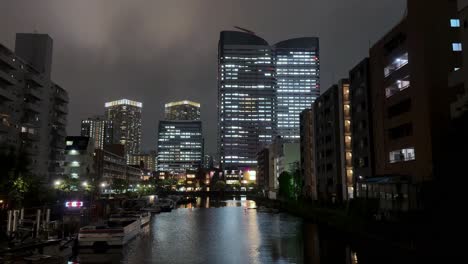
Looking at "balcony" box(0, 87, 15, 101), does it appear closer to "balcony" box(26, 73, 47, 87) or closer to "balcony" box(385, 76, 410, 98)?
"balcony" box(26, 73, 47, 87)

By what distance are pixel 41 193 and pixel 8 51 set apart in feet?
118

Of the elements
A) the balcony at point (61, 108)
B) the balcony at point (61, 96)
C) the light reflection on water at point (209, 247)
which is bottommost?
the light reflection on water at point (209, 247)

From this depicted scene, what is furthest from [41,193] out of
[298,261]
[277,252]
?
[298,261]

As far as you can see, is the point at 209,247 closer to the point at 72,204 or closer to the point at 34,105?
the point at 72,204

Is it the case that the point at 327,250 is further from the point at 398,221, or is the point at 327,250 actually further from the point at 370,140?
the point at 370,140

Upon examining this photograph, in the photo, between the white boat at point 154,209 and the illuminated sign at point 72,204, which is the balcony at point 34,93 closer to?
the illuminated sign at point 72,204

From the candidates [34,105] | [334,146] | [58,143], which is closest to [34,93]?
[34,105]

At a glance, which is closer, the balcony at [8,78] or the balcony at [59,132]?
the balcony at [8,78]

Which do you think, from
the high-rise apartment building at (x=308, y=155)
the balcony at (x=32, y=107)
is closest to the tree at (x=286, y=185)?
the high-rise apartment building at (x=308, y=155)

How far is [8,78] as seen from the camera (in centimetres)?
8212

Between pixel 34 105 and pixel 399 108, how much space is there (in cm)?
7691

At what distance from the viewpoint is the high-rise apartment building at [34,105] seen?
83312mm

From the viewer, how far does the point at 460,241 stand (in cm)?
3044

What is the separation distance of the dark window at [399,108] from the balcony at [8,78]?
232 feet
